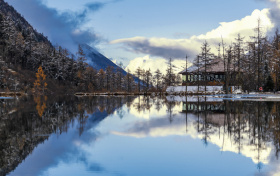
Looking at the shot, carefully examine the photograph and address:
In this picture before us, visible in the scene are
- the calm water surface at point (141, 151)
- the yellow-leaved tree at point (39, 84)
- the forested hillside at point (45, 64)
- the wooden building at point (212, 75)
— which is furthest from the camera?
the forested hillside at point (45, 64)

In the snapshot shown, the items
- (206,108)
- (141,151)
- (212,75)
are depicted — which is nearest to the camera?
(141,151)

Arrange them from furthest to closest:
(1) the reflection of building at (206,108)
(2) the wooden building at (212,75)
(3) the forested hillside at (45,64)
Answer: (3) the forested hillside at (45,64)
(2) the wooden building at (212,75)
(1) the reflection of building at (206,108)

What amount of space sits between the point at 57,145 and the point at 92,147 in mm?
1252

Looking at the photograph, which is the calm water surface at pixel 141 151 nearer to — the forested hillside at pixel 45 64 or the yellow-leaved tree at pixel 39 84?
the yellow-leaved tree at pixel 39 84

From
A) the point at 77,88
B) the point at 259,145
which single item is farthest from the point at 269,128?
the point at 77,88

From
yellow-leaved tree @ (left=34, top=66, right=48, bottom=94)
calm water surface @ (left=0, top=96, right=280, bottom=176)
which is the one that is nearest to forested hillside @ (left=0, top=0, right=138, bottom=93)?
yellow-leaved tree @ (left=34, top=66, right=48, bottom=94)

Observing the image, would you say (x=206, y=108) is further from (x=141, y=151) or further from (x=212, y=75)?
(x=212, y=75)

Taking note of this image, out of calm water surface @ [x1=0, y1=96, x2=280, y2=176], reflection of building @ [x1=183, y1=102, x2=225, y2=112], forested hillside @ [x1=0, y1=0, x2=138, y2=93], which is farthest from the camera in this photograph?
forested hillside @ [x1=0, y1=0, x2=138, y2=93]

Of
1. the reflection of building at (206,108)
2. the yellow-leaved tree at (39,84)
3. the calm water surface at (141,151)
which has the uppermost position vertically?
the yellow-leaved tree at (39,84)

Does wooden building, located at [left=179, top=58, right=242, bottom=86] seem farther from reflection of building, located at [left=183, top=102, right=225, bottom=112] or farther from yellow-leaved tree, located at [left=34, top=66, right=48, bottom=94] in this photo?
reflection of building, located at [left=183, top=102, right=225, bottom=112]

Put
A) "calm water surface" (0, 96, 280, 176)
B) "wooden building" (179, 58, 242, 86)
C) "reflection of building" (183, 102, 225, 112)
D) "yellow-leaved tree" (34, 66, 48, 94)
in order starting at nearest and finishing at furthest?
"calm water surface" (0, 96, 280, 176) < "reflection of building" (183, 102, 225, 112) < "wooden building" (179, 58, 242, 86) < "yellow-leaved tree" (34, 66, 48, 94)

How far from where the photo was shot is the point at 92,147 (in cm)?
943

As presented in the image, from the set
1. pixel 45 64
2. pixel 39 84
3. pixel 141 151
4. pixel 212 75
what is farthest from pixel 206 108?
pixel 45 64

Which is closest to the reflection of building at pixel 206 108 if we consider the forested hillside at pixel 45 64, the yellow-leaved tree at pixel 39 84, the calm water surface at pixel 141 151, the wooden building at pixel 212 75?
the calm water surface at pixel 141 151
